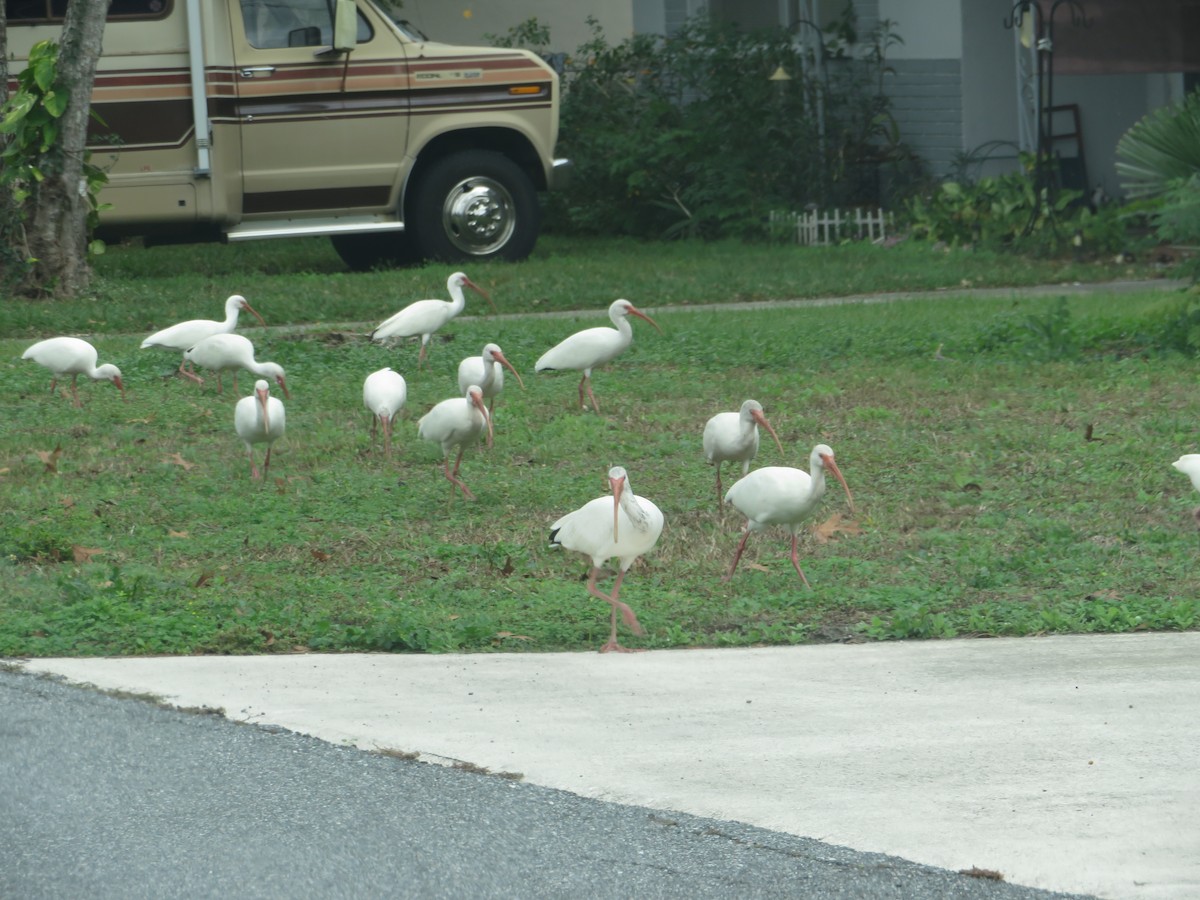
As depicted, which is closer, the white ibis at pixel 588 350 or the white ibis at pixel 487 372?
the white ibis at pixel 487 372

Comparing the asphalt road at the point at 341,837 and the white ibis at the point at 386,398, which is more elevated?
the white ibis at the point at 386,398

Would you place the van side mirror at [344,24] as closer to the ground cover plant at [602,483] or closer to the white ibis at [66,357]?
the ground cover plant at [602,483]

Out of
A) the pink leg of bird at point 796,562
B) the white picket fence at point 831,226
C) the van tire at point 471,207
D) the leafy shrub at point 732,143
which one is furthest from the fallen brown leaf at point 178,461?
the leafy shrub at point 732,143

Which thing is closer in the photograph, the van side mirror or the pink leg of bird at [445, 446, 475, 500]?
the pink leg of bird at [445, 446, 475, 500]

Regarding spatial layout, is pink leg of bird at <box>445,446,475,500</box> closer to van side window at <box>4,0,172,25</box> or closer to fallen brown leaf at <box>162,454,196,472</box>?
fallen brown leaf at <box>162,454,196,472</box>

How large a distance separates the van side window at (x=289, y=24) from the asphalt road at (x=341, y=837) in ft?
40.4

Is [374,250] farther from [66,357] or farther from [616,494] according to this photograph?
[616,494]

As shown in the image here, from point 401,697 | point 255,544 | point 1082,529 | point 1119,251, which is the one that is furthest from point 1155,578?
point 1119,251

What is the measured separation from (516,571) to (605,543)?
857 mm

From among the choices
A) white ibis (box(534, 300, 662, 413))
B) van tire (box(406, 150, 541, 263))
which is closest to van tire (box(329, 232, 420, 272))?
van tire (box(406, 150, 541, 263))

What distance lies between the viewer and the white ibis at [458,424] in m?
8.86

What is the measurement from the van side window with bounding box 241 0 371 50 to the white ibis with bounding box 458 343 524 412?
7531 millimetres

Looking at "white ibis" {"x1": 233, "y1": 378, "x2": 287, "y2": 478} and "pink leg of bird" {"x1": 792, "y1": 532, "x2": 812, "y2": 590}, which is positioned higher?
"white ibis" {"x1": 233, "y1": 378, "x2": 287, "y2": 478}

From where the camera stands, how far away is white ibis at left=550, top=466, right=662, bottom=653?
21.2 feet
